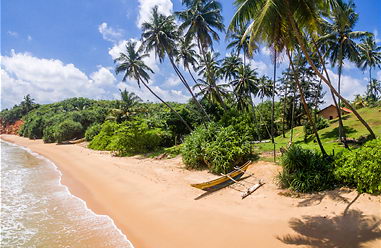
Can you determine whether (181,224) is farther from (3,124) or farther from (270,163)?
(3,124)

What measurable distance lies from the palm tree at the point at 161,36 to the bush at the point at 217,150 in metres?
7.36

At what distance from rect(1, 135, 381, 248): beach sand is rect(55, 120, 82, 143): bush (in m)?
28.9

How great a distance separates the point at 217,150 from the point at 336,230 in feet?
22.5

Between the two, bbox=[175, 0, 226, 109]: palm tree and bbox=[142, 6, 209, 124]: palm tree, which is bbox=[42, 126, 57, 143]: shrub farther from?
bbox=[175, 0, 226, 109]: palm tree

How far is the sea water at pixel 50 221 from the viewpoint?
6082mm

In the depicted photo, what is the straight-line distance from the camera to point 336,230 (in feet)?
19.6

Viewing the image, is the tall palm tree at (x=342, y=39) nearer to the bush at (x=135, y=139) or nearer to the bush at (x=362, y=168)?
the bush at (x=362, y=168)

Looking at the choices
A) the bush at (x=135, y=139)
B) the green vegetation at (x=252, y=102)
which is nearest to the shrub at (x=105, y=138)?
the green vegetation at (x=252, y=102)

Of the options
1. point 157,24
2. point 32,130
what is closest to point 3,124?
point 32,130

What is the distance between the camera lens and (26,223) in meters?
7.27

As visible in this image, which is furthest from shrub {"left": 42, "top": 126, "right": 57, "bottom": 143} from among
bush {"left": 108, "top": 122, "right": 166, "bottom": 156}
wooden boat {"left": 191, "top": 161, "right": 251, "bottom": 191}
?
wooden boat {"left": 191, "top": 161, "right": 251, "bottom": 191}

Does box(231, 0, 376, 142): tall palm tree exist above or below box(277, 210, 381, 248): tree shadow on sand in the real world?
above

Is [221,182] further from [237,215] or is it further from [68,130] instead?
[68,130]

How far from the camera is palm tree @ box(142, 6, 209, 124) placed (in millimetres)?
20500
